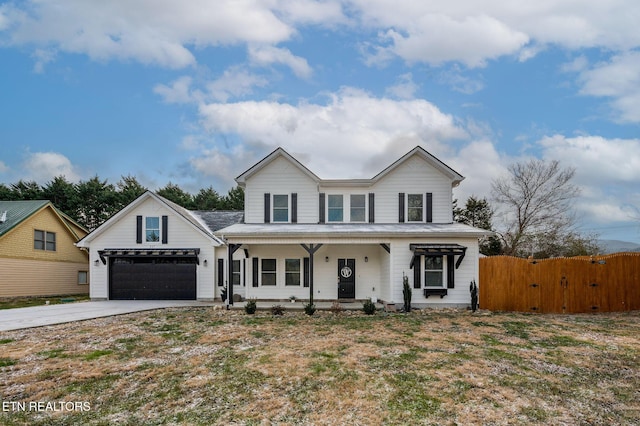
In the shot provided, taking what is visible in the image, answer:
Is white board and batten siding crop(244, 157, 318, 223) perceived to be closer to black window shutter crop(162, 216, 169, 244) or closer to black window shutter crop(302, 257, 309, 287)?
black window shutter crop(302, 257, 309, 287)

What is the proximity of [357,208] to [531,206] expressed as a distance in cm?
1755

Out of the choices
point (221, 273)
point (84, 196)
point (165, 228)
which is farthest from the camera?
point (84, 196)

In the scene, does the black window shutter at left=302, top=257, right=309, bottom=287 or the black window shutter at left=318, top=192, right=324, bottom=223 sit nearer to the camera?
the black window shutter at left=302, top=257, right=309, bottom=287

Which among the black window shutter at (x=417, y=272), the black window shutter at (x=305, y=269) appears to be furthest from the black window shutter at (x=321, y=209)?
the black window shutter at (x=417, y=272)

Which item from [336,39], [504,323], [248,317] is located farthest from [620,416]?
[336,39]

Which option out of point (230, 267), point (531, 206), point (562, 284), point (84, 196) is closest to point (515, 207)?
point (531, 206)

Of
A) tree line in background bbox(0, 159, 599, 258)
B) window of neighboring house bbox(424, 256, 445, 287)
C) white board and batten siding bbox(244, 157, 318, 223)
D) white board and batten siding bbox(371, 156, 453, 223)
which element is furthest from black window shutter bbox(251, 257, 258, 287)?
tree line in background bbox(0, 159, 599, 258)

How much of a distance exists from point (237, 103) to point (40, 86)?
28.2ft

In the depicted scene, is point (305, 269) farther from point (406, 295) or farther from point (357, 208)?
point (406, 295)

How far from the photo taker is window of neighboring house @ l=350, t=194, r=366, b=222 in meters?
16.6

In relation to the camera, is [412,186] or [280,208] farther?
[280,208]

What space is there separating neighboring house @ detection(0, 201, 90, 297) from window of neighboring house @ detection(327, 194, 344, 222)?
57.7ft

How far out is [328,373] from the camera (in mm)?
6219

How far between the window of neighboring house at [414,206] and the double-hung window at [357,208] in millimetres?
1995
